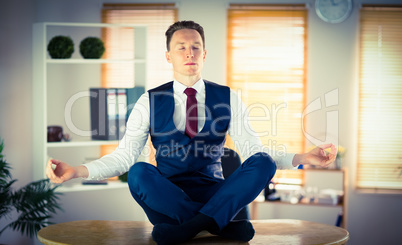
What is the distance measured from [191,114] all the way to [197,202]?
409 mm

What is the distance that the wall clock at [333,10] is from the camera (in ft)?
14.7

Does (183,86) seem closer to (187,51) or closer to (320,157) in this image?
(187,51)

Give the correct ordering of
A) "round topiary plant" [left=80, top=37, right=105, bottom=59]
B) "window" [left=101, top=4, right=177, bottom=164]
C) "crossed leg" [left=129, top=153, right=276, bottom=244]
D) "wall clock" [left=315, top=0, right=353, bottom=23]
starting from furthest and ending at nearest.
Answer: "window" [left=101, top=4, right=177, bottom=164], "wall clock" [left=315, top=0, right=353, bottom=23], "round topiary plant" [left=80, top=37, right=105, bottom=59], "crossed leg" [left=129, top=153, right=276, bottom=244]

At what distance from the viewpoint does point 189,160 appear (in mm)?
1953

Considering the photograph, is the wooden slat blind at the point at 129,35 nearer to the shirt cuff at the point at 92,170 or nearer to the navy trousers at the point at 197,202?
the shirt cuff at the point at 92,170

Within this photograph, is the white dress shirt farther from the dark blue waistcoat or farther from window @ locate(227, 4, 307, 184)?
window @ locate(227, 4, 307, 184)

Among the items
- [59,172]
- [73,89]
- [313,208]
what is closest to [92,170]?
[59,172]

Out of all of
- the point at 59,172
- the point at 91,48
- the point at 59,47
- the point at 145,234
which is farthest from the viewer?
the point at 91,48

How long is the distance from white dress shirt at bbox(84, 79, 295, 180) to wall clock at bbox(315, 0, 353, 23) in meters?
2.63

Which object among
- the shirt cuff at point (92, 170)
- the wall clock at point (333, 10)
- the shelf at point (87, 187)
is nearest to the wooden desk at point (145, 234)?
the shirt cuff at point (92, 170)

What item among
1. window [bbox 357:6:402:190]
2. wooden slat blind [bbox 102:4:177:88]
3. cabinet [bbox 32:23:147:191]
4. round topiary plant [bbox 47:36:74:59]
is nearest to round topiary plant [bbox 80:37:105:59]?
round topiary plant [bbox 47:36:74:59]

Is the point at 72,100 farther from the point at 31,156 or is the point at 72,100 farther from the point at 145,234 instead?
the point at 145,234

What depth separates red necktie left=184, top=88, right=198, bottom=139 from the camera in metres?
2.03

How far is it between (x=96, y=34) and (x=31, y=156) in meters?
1.28
